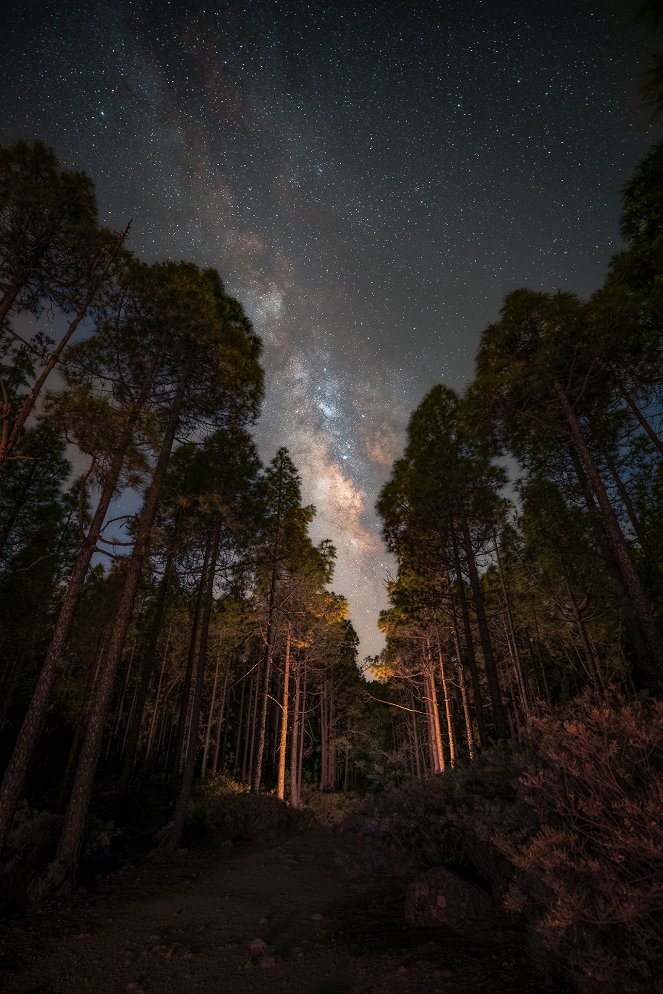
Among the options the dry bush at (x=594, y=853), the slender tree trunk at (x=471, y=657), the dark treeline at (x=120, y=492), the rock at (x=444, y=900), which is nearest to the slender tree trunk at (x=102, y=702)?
the dark treeline at (x=120, y=492)

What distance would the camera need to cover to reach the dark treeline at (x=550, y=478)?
37.7 feet

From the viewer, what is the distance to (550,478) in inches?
637

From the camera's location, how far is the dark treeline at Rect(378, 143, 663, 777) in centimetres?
1150

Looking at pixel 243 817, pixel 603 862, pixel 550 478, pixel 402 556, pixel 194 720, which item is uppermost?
pixel 550 478

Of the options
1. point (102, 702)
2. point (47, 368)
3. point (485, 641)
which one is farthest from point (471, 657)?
point (47, 368)

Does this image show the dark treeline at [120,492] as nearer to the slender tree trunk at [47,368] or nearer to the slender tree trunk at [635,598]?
the slender tree trunk at [47,368]

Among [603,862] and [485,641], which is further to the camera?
[485,641]

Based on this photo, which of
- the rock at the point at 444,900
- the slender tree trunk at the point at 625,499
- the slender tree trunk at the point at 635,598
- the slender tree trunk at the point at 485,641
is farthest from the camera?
the slender tree trunk at the point at 625,499

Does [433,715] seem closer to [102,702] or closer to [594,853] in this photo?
[102,702]

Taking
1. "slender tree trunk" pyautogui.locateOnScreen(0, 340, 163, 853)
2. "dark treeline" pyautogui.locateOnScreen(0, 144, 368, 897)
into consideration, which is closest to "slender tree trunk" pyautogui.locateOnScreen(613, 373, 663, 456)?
"dark treeline" pyautogui.locateOnScreen(0, 144, 368, 897)

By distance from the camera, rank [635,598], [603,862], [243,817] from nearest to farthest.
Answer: [603,862] → [635,598] → [243,817]

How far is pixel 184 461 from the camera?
15172 mm

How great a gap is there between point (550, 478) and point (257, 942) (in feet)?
51.8

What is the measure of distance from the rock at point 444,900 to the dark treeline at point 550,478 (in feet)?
18.2
